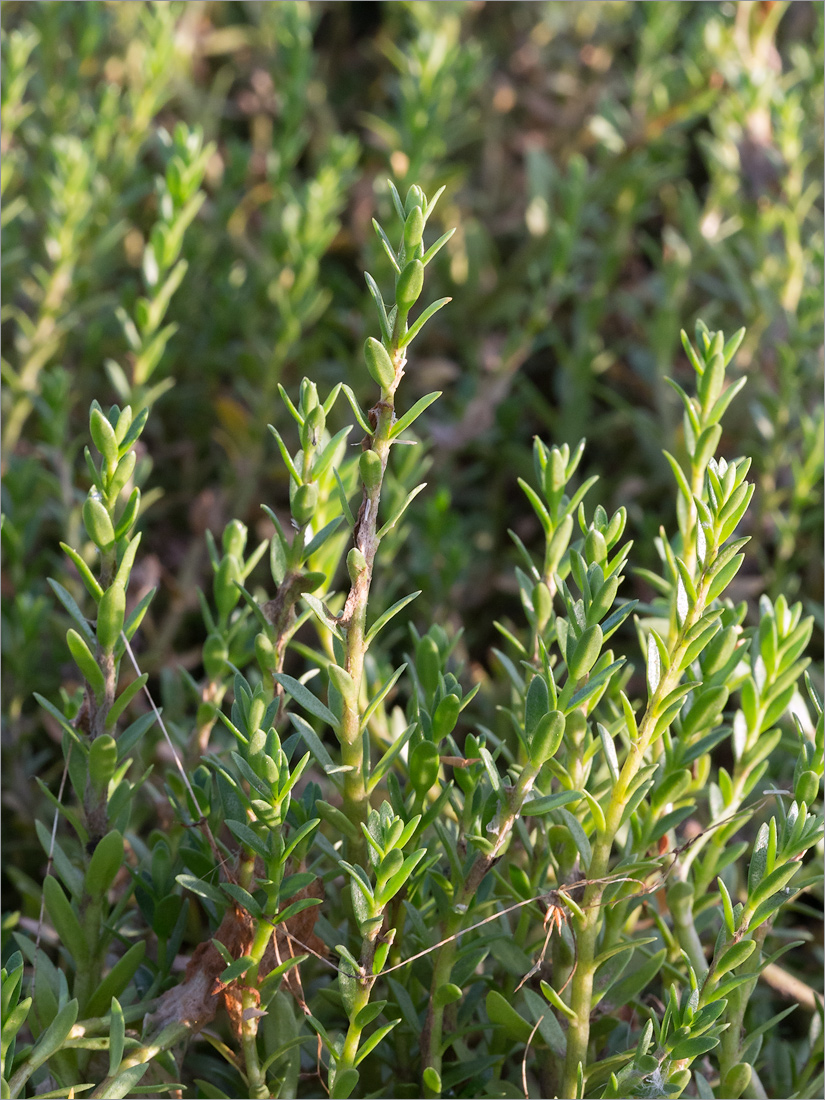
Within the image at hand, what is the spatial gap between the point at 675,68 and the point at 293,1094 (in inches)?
78.0

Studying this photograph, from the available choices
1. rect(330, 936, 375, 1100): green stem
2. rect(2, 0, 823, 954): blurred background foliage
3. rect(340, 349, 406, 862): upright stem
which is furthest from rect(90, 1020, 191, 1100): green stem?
rect(2, 0, 823, 954): blurred background foliage

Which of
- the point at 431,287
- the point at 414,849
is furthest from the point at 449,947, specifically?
the point at 431,287

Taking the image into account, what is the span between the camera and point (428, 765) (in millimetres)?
824

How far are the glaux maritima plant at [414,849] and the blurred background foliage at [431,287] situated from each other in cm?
38

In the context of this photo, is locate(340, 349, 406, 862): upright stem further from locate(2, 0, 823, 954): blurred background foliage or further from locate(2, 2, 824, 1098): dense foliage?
locate(2, 0, 823, 954): blurred background foliage

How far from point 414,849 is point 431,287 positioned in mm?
1317

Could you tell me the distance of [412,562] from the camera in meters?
1.48

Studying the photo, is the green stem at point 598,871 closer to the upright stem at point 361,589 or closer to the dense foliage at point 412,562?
the dense foliage at point 412,562

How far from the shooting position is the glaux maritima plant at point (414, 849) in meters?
0.76

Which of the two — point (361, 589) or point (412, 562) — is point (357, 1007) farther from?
point (412, 562)

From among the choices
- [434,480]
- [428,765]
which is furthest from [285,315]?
[428,765]

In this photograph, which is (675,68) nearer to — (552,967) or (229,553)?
(229,553)

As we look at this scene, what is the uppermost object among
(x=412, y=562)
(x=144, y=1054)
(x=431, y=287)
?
(x=144, y=1054)

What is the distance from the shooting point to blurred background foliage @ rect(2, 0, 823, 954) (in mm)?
1460
